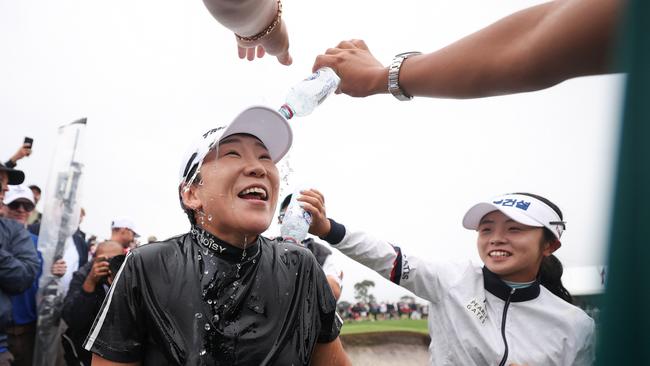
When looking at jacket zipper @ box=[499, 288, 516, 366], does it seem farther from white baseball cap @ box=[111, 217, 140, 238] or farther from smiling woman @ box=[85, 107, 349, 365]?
white baseball cap @ box=[111, 217, 140, 238]

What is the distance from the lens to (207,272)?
6.36 ft

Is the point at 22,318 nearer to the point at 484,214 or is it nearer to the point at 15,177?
the point at 15,177

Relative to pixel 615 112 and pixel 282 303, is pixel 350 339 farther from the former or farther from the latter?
pixel 615 112

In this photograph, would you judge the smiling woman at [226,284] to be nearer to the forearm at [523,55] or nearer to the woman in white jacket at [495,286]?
the woman in white jacket at [495,286]

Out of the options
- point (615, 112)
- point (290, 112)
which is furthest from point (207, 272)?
point (615, 112)

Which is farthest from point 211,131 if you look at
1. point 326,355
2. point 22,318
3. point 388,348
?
point 388,348

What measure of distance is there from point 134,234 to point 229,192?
5375 mm

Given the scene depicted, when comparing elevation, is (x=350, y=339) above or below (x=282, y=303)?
below

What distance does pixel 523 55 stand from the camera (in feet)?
3.65

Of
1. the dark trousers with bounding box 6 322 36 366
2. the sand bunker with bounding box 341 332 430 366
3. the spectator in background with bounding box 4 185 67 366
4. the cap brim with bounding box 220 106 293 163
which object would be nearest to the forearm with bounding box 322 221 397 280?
the cap brim with bounding box 220 106 293 163

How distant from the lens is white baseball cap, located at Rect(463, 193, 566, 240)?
3.00 m

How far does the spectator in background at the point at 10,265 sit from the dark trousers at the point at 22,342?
0.88m

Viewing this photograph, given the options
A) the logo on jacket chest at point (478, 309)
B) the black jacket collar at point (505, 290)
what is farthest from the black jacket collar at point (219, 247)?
the black jacket collar at point (505, 290)

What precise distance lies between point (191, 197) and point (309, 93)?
85 cm
